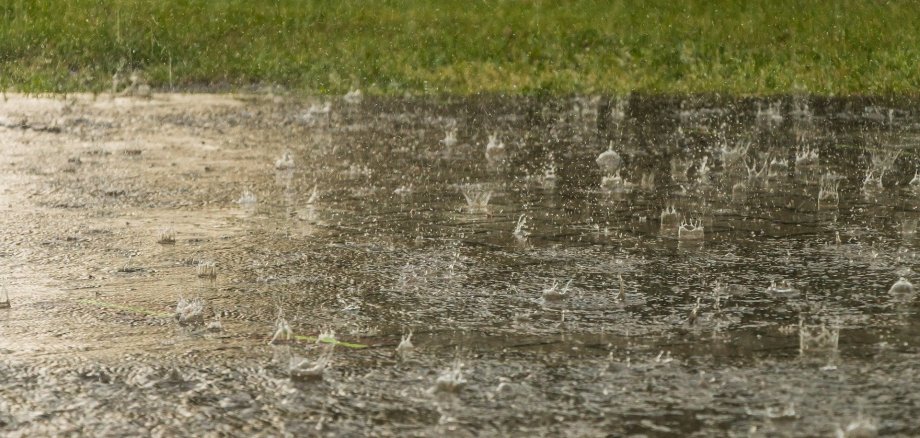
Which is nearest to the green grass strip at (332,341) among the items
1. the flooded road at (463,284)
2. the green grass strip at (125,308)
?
the flooded road at (463,284)

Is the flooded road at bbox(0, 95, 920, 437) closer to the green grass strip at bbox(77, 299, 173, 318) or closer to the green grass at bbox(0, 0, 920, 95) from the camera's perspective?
the green grass strip at bbox(77, 299, 173, 318)

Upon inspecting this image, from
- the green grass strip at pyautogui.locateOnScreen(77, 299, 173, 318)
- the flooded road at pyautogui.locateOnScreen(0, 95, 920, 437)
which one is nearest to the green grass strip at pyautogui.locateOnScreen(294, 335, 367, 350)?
→ the flooded road at pyautogui.locateOnScreen(0, 95, 920, 437)

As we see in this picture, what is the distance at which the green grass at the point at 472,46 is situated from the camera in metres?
20.9

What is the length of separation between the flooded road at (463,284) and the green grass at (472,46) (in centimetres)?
471

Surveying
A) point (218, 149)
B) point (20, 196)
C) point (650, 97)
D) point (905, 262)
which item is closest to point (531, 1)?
point (650, 97)

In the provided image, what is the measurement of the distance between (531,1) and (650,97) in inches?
236

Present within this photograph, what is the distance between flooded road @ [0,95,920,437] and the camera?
5723 mm

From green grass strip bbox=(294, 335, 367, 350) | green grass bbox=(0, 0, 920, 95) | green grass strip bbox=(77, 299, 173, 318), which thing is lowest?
green grass strip bbox=(77, 299, 173, 318)

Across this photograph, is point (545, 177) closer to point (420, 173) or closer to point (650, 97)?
point (420, 173)

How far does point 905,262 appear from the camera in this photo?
879 centimetres

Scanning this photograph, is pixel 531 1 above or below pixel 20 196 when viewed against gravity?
above

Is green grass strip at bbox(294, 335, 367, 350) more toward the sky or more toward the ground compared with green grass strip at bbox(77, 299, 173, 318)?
more toward the sky

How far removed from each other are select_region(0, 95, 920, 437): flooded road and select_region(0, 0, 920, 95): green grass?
4710 millimetres

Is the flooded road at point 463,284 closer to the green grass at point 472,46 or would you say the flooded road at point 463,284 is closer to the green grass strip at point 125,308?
the green grass strip at point 125,308
